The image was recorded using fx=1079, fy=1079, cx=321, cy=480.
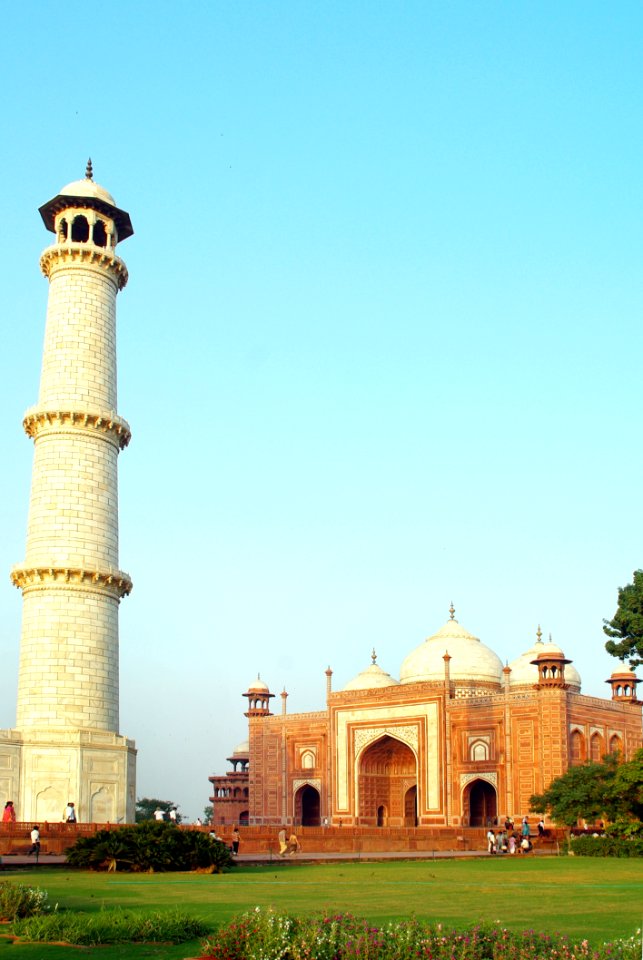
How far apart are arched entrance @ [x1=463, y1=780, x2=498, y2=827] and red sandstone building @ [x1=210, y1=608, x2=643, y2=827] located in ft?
0.16

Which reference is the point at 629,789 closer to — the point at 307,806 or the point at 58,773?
the point at 58,773

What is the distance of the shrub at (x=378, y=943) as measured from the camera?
296 inches

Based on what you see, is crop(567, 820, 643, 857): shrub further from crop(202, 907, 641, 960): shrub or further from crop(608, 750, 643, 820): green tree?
crop(202, 907, 641, 960): shrub

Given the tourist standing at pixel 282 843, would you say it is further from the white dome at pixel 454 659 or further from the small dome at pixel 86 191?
the white dome at pixel 454 659

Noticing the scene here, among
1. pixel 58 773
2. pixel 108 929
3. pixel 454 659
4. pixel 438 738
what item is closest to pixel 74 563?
pixel 58 773

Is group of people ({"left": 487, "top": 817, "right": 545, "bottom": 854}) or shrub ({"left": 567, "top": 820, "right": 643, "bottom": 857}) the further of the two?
group of people ({"left": 487, "top": 817, "right": 545, "bottom": 854})

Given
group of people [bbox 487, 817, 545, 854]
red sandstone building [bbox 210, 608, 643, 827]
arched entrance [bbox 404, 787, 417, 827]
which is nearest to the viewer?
Answer: group of people [bbox 487, 817, 545, 854]

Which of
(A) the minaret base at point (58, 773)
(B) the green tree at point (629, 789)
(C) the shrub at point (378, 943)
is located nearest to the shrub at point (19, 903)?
(C) the shrub at point (378, 943)

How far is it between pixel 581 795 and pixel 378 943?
26.5 metres

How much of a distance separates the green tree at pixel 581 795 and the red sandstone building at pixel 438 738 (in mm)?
5846

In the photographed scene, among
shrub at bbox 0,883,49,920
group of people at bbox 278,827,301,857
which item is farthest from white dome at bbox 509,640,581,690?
shrub at bbox 0,883,49,920

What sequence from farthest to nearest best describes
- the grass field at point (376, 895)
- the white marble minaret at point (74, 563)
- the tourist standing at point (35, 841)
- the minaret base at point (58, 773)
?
1. the white marble minaret at point (74, 563)
2. the minaret base at point (58, 773)
3. the tourist standing at point (35, 841)
4. the grass field at point (376, 895)

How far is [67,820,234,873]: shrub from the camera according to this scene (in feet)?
59.7

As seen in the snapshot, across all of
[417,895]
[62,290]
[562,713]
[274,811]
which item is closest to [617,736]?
[562,713]
